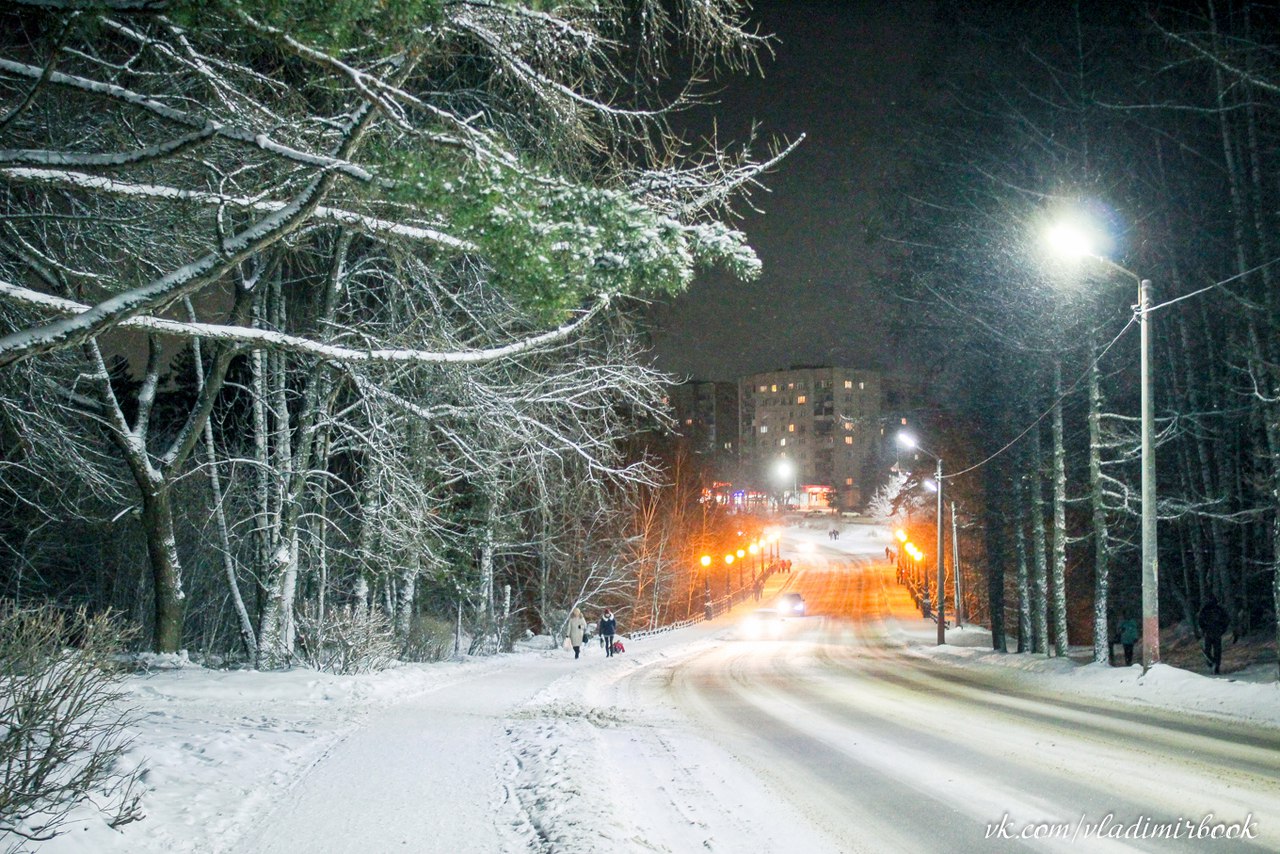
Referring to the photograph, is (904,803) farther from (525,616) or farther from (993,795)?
(525,616)

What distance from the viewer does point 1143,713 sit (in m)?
13.4

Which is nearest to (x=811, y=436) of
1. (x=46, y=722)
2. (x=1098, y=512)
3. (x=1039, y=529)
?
(x=1039, y=529)

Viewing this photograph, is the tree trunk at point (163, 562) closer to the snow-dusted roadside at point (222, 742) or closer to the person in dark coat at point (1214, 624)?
the snow-dusted roadside at point (222, 742)

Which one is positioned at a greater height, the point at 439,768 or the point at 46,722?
the point at 46,722

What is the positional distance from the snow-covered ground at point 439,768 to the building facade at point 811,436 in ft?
504

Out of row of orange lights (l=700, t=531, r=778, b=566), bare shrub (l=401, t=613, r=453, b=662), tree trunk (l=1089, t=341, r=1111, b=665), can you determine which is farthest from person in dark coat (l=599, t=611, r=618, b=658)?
row of orange lights (l=700, t=531, r=778, b=566)

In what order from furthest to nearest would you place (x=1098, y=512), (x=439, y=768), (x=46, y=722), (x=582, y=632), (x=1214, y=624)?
(x=582, y=632)
(x=1214, y=624)
(x=1098, y=512)
(x=439, y=768)
(x=46, y=722)

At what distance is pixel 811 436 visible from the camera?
194 meters

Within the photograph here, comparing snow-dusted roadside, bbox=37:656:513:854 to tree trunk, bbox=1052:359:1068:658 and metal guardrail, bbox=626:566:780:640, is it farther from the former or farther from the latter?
metal guardrail, bbox=626:566:780:640

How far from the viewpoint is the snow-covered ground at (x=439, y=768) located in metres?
6.29

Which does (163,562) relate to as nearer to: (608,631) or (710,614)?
(608,631)

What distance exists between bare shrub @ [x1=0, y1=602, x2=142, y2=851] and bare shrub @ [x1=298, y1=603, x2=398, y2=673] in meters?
11.0

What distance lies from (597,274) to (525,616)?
3492 centimetres

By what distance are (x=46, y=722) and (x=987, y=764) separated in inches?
316
